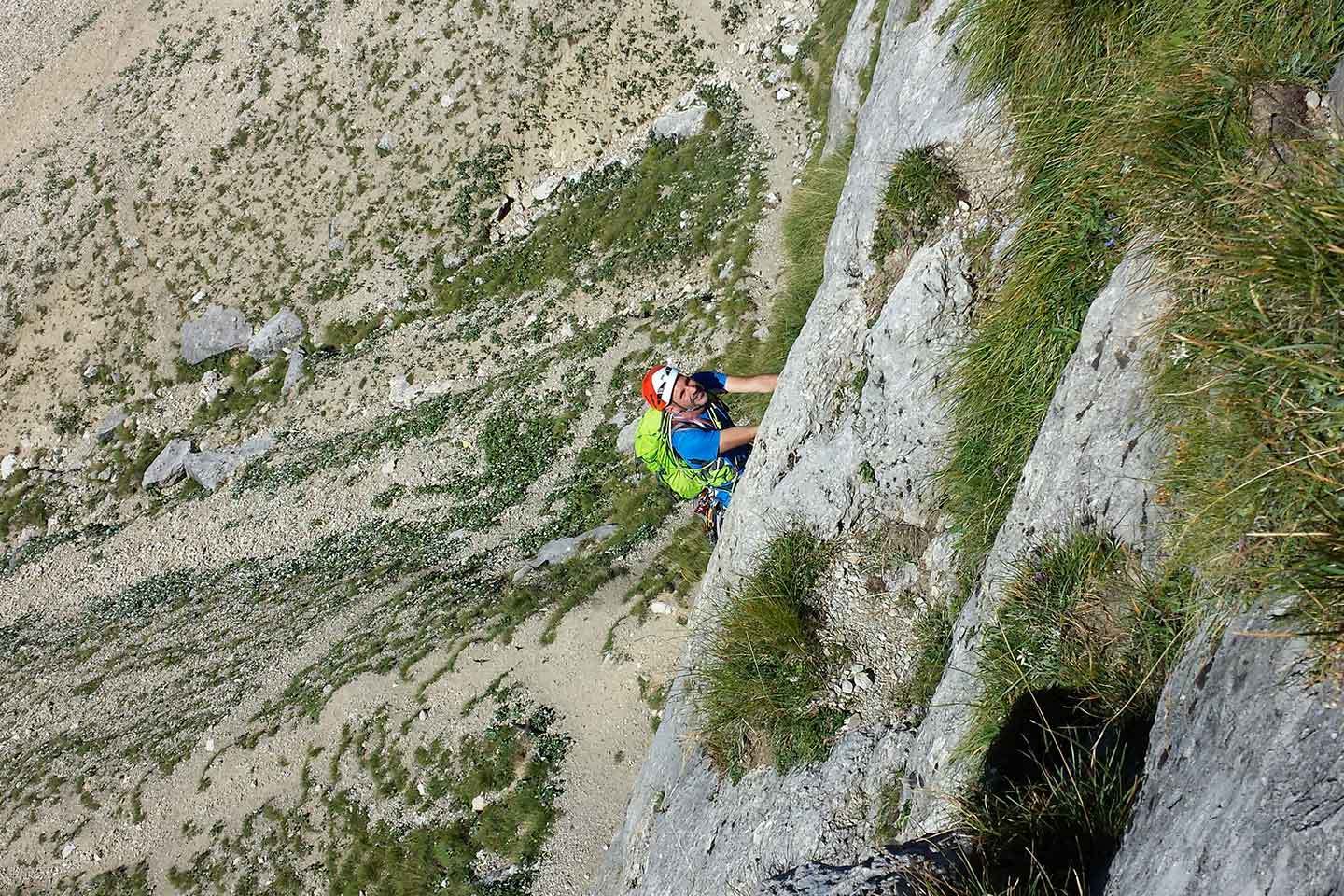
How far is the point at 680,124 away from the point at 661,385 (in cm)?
2265

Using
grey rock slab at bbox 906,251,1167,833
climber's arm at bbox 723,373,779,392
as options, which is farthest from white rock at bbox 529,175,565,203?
grey rock slab at bbox 906,251,1167,833

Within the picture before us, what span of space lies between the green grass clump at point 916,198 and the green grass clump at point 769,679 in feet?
10.2

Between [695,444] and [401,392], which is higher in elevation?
[695,444]

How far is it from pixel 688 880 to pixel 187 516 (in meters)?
29.4

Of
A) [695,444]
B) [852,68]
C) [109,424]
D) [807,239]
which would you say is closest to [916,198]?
[695,444]

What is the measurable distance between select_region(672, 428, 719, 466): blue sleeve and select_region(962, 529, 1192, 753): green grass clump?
17.5 ft

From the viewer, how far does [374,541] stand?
23281mm

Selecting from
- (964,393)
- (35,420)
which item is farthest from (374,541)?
(35,420)

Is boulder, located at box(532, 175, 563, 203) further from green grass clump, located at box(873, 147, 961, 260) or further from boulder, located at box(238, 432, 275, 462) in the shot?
green grass clump, located at box(873, 147, 961, 260)

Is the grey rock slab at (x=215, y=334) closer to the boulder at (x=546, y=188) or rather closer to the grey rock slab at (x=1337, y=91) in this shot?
the boulder at (x=546, y=188)

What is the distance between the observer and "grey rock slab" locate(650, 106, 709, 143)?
94.8ft

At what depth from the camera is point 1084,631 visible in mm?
4543

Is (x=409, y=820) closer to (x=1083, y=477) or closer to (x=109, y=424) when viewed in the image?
(x=1083, y=477)

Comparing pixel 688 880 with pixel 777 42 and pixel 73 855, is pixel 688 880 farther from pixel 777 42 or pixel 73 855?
pixel 777 42
